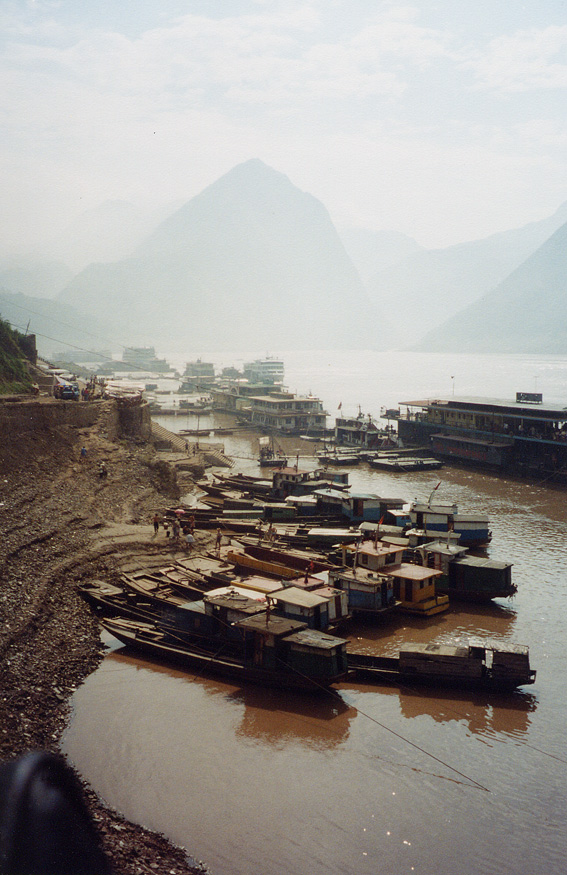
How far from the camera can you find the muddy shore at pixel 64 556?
1469cm

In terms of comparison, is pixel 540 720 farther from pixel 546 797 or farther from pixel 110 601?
pixel 110 601

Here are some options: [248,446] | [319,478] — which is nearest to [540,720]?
[319,478]

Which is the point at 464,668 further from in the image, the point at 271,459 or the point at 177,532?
the point at 271,459

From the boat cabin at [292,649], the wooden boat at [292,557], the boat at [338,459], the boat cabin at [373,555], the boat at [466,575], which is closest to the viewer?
the boat cabin at [292,649]

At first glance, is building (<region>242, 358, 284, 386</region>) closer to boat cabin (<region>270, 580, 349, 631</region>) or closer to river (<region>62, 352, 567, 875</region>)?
boat cabin (<region>270, 580, 349, 631</region>)

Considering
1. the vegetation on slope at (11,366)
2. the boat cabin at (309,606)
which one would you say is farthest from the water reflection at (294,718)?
the vegetation on slope at (11,366)

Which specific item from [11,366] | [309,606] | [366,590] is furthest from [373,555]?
[11,366]

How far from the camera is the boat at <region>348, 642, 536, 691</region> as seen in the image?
19.1m

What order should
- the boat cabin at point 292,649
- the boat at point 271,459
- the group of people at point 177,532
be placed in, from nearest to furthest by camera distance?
the boat cabin at point 292,649, the group of people at point 177,532, the boat at point 271,459

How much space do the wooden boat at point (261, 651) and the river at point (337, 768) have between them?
509mm

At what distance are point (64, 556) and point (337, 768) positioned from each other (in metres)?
14.9

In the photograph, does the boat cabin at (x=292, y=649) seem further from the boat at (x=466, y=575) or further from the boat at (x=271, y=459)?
the boat at (x=271, y=459)

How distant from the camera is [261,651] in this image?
762 inches

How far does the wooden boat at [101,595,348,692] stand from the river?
509 millimetres
